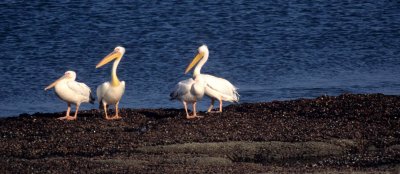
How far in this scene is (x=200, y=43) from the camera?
23.8 metres

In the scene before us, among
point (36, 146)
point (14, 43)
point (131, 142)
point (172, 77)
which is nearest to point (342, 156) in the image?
point (131, 142)

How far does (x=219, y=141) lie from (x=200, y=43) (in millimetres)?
11204

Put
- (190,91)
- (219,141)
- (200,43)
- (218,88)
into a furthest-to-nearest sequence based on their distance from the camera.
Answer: (200,43), (218,88), (190,91), (219,141)

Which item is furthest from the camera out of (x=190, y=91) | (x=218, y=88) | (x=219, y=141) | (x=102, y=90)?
(x=218, y=88)

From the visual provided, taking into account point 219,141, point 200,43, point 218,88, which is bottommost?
point 200,43

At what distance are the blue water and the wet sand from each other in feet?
9.70

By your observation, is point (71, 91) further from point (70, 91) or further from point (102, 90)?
point (102, 90)

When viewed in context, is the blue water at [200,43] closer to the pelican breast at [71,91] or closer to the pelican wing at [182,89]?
the pelican wing at [182,89]

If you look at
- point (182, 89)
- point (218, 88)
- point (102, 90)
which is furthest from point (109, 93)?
point (218, 88)

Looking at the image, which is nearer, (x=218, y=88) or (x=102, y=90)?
(x=102, y=90)

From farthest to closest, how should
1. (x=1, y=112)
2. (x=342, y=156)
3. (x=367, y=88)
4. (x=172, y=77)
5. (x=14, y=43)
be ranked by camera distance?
(x=14, y=43) → (x=172, y=77) → (x=367, y=88) → (x=1, y=112) → (x=342, y=156)

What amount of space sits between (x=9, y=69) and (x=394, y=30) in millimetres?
9594

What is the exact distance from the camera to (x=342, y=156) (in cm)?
1218

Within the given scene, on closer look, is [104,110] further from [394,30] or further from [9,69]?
[394,30]
